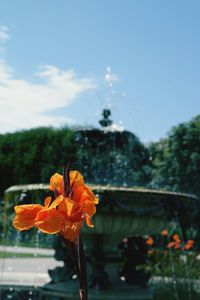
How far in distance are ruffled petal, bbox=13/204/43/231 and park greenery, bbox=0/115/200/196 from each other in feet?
23.6

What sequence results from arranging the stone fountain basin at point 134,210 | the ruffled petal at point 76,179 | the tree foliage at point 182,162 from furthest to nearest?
the tree foliage at point 182,162 → the stone fountain basin at point 134,210 → the ruffled petal at point 76,179

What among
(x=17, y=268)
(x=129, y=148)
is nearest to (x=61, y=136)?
(x=17, y=268)

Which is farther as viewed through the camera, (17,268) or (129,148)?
(17,268)

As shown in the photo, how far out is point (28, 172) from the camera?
3778 centimetres

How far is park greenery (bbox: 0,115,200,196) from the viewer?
9.52m

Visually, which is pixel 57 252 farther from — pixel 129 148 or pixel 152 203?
pixel 129 148


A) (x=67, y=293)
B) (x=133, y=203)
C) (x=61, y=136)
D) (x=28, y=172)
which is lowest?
(x=67, y=293)

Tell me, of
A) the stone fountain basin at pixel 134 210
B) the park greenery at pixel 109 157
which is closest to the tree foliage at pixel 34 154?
the park greenery at pixel 109 157

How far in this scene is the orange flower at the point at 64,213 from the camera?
84 centimetres

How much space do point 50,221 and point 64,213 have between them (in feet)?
0.08

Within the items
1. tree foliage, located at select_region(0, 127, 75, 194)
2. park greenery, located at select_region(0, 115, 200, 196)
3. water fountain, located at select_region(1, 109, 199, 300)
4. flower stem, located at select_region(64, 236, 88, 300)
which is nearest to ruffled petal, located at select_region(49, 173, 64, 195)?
flower stem, located at select_region(64, 236, 88, 300)

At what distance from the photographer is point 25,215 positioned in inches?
34.9

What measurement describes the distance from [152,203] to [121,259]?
116 centimetres

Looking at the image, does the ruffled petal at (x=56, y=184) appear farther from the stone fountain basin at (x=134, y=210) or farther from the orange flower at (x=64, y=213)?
the stone fountain basin at (x=134, y=210)
